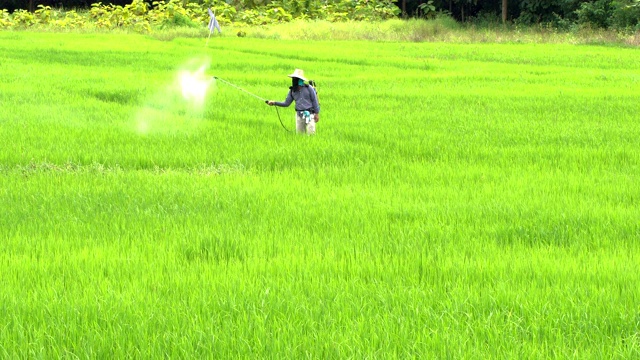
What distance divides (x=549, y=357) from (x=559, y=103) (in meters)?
11.4

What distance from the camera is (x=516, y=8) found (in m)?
49.6

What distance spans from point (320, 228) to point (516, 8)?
152 ft

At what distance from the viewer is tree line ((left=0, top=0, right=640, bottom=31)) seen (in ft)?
116

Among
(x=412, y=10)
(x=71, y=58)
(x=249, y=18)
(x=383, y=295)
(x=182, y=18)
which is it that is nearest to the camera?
(x=383, y=295)

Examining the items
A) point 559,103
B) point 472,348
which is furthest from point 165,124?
point 472,348

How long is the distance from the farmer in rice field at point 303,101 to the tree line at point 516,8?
26.1 metres

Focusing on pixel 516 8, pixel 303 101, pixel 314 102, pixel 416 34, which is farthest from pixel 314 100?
pixel 516 8

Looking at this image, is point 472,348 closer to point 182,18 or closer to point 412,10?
point 182,18

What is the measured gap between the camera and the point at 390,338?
3732 mm

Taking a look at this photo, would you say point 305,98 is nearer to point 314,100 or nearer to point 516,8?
point 314,100

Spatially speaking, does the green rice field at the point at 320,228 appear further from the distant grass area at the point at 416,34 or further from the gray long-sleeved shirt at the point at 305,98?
the distant grass area at the point at 416,34

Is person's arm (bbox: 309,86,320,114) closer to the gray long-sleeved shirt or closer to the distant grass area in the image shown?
the gray long-sleeved shirt

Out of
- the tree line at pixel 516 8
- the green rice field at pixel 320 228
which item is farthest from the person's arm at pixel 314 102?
the tree line at pixel 516 8

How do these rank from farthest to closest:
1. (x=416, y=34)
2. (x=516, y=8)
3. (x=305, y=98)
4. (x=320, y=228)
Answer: (x=516, y=8), (x=416, y=34), (x=305, y=98), (x=320, y=228)
